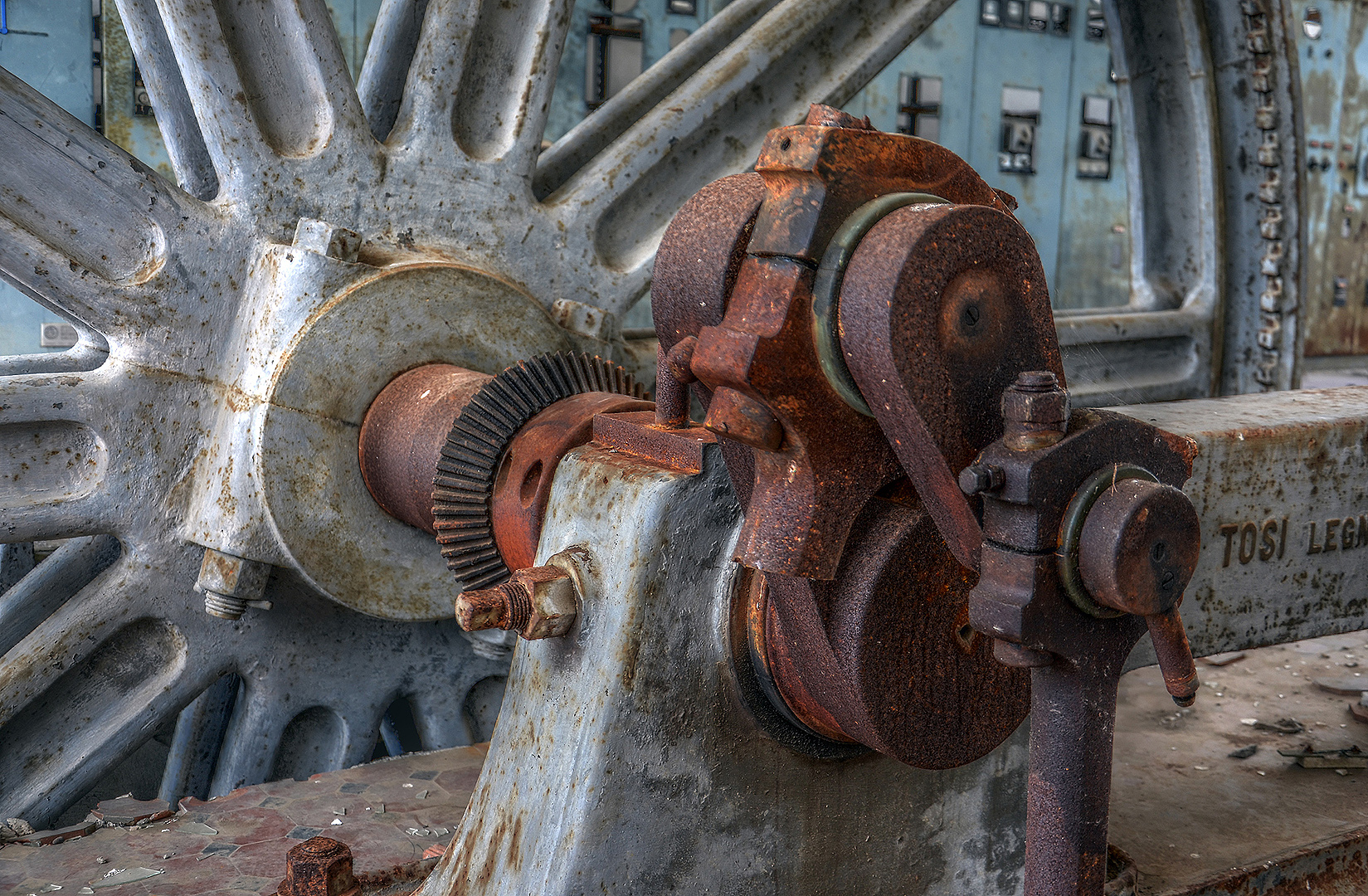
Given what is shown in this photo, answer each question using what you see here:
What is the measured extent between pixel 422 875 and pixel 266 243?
83cm

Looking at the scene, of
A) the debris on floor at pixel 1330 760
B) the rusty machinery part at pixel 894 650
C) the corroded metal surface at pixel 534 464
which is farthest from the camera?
the debris on floor at pixel 1330 760

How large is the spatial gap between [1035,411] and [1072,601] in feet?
0.38

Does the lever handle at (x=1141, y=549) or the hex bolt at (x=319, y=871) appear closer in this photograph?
the lever handle at (x=1141, y=549)

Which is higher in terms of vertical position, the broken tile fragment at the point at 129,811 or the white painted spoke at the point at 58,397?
the white painted spoke at the point at 58,397

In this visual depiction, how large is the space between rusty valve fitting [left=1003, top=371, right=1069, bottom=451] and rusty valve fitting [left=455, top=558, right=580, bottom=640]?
0.38 m

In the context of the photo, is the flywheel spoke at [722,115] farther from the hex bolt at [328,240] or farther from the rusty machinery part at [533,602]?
the rusty machinery part at [533,602]

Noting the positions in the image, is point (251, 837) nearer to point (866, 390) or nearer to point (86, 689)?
point (86, 689)

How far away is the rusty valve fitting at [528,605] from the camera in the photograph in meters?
0.94

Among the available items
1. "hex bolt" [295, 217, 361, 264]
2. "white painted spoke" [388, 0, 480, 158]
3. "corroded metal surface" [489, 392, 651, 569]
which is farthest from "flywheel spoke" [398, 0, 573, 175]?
"corroded metal surface" [489, 392, 651, 569]

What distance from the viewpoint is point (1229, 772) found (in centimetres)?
180

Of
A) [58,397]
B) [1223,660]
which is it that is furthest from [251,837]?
[1223,660]

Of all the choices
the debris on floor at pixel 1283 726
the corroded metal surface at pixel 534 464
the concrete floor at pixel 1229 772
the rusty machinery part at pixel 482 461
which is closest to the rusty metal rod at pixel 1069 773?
the corroded metal surface at pixel 534 464

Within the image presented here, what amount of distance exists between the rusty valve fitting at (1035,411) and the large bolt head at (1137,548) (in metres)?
0.05

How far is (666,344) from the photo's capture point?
922mm
